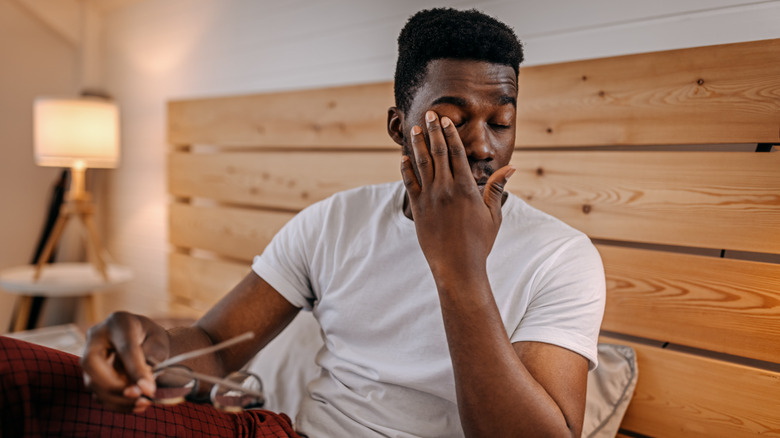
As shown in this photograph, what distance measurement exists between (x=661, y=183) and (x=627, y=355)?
1.20 ft

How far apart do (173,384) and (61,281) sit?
6.34ft

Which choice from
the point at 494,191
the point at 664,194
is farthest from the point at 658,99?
the point at 494,191

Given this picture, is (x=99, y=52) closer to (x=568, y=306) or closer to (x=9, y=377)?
(x=9, y=377)

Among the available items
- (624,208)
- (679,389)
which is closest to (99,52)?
(624,208)

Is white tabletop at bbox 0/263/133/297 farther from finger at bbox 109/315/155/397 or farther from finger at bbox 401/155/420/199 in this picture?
finger at bbox 401/155/420/199

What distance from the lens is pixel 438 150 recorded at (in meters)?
0.92

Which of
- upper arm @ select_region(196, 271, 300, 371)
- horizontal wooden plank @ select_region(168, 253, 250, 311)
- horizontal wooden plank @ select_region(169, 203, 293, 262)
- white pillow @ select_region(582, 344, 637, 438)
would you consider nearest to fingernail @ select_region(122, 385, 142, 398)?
upper arm @ select_region(196, 271, 300, 371)

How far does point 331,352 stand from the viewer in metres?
1.18

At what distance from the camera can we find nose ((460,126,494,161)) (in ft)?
3.17

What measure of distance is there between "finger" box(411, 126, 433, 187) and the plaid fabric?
0.53 metres

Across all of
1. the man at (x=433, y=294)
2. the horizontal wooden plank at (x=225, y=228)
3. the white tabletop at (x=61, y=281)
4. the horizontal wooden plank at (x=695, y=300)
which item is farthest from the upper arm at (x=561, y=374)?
the white tabletop at (x=61, y=281)

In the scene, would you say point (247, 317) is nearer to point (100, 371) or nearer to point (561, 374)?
point (100, 371)

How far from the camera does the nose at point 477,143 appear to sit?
97 cm

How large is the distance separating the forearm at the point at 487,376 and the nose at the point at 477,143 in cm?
21
